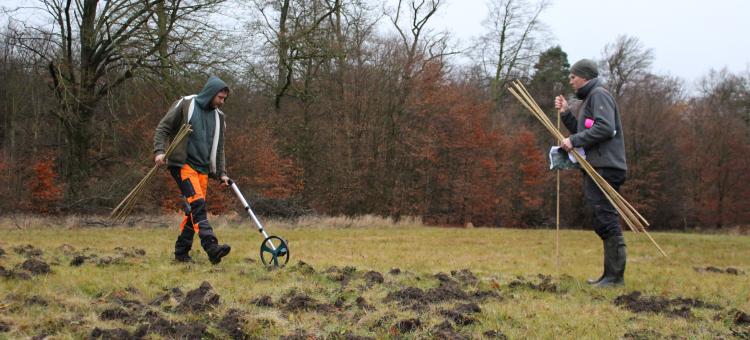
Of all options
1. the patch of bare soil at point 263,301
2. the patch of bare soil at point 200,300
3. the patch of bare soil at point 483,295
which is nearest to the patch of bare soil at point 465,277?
the patch of bare soil at point 483,295

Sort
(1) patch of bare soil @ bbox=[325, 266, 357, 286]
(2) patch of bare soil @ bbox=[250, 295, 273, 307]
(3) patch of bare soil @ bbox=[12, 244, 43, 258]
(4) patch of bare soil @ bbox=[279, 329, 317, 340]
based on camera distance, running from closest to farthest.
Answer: (4) patch of bare soil @ bbox=[279, 329, 317, 340], (2) patch of bare soil @ bbox=[250, 295, 273, 307], (1) patch of bare soil @ bbox=[325, 266, 357, 286], (3) patch of bare soil @ bbox=[12, 244, 43, 258]

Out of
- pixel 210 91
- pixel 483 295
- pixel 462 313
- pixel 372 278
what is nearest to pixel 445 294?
pixel 483 295

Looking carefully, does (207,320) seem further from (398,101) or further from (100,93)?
(398,101)

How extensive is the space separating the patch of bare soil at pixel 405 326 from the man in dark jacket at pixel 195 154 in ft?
9.98

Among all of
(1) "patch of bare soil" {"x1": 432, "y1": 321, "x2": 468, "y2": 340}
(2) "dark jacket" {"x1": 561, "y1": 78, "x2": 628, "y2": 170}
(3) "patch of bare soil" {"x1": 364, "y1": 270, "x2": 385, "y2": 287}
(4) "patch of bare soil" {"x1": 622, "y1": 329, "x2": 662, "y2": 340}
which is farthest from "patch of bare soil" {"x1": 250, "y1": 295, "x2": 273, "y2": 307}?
(2) "dark jacket" {"x1": 561, "y1": 78, "x2": 628, "y2": 170}

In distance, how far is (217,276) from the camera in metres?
5.68

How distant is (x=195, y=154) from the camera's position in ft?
22.3

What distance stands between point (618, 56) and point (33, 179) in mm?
35629

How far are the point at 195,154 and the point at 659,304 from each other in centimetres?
484

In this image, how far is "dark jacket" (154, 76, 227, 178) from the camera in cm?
674

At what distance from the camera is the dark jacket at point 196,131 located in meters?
6.74

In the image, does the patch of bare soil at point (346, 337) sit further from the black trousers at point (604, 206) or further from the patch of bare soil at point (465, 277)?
the black trousers at point (604, 206)

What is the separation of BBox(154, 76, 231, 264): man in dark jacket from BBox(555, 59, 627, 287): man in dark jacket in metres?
3.85

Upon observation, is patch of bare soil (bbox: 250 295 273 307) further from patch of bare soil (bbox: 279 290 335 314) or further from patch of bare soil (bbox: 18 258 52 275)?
patch of bare soil (bbox: 18 258 52 275)
